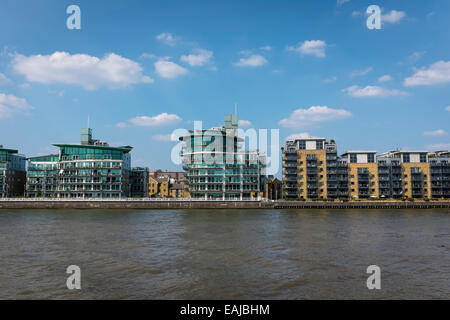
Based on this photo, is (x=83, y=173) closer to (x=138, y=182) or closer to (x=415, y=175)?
(x=138, y=182)

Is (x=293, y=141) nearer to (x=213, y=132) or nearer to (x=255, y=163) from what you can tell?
(x=255, y=163)

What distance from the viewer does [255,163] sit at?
140125 mm

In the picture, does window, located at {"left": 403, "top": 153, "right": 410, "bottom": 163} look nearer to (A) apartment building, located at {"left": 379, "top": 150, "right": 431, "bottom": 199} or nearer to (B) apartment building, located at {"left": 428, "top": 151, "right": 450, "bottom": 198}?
(A) apartment building, located at {"left": 379, "top": 150, "right": 431, "bottom": 199}

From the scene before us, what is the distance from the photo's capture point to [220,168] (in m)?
138

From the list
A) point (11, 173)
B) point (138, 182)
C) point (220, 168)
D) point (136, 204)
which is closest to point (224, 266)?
point (136, 204)

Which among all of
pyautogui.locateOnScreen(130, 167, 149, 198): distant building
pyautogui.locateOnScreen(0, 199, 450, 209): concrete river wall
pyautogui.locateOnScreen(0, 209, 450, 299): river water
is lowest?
pyautogui.locateOnScreen(0, 199, 450, 209): concrete river wall

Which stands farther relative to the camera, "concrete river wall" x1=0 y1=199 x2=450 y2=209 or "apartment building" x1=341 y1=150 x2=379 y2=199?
"apartment building" x1=341 y1=150 x2=379 y2=199

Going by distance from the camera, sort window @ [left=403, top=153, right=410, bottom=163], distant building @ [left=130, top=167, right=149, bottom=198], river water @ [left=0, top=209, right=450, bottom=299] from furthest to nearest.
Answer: distant building @ [left=130, top=167, right=149, bottom=198], window @ [left=403, top=153, right=410, bottom=163], river water @ [left=0, top=209, right=450, bottom=299]

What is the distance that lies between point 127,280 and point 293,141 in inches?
5406

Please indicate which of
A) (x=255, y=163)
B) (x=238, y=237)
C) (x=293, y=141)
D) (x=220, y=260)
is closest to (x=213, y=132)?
(x=255, y=163)

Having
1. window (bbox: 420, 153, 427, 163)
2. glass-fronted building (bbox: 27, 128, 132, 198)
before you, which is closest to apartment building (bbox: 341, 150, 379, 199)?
window (bbox: 420, 153, 427, 163)

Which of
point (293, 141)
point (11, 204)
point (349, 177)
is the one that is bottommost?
point (11, 204)

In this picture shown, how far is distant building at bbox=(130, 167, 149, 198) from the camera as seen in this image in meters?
162

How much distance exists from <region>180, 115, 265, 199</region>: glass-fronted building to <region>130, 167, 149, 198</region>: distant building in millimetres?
31980
